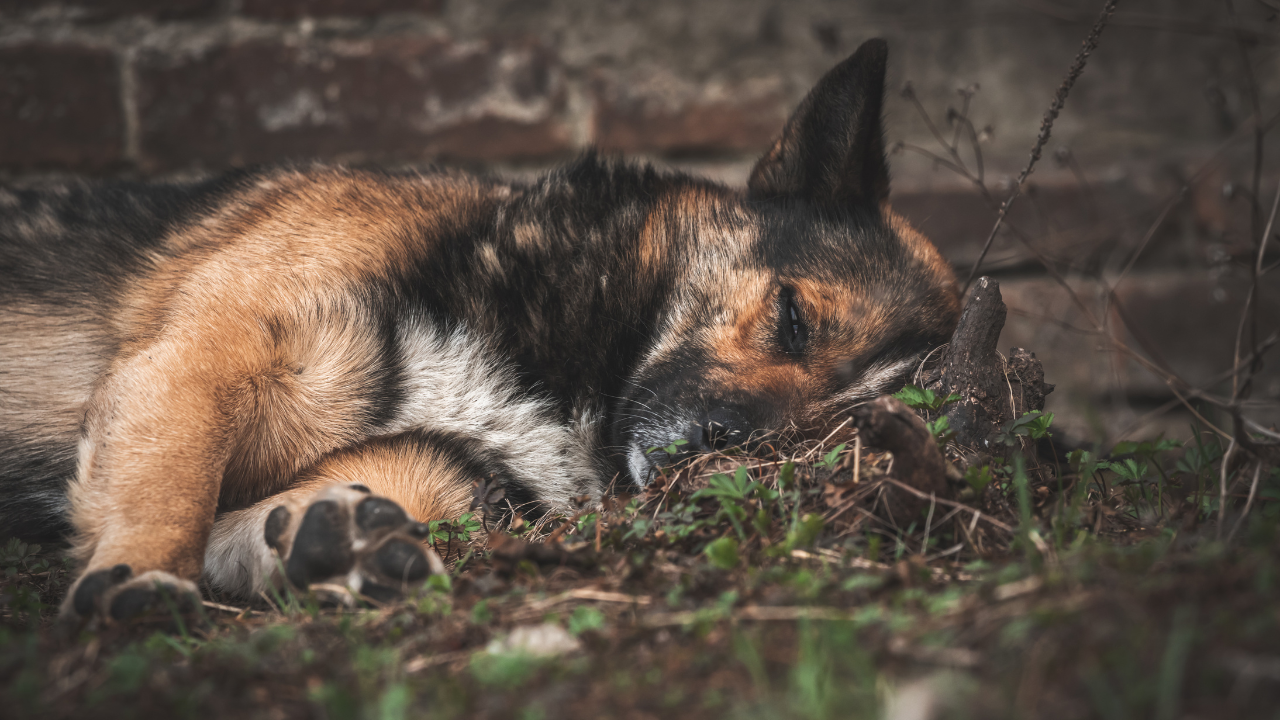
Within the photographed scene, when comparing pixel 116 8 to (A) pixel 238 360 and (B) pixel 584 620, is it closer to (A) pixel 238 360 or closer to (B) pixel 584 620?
(A) pixel 238 360

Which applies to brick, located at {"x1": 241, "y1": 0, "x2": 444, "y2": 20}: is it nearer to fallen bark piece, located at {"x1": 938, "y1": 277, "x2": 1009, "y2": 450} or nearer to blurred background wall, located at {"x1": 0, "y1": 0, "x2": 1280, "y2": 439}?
blurred background wall, located at {"x1": 0, "y1": 0, "x2": 1280, "y2": 439}

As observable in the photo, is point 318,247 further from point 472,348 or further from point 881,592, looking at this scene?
point 881,592

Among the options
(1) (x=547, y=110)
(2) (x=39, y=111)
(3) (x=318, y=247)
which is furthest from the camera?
(1) (x=547, y=110)

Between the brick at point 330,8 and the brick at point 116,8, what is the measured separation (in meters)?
0.18

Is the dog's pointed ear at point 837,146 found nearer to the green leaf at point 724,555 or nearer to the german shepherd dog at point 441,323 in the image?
the german shepherd dog at point 441,323

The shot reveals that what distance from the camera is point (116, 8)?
3.47 m

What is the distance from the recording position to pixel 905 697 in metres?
0.95

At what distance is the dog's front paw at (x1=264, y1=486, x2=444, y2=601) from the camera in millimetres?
1698

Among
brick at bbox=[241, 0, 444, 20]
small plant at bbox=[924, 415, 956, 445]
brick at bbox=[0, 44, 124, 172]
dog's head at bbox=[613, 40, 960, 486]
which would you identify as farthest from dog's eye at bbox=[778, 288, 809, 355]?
brick at bbox=[0, 44, 124, 172]

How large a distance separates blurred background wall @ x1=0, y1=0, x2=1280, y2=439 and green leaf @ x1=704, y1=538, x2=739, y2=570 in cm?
246

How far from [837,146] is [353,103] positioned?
2.15 metres

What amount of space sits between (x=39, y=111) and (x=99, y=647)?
298 centimetres

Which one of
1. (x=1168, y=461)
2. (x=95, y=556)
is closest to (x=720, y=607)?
(x=95, y=556)

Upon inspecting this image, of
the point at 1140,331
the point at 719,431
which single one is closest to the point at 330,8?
the point at 719,431
